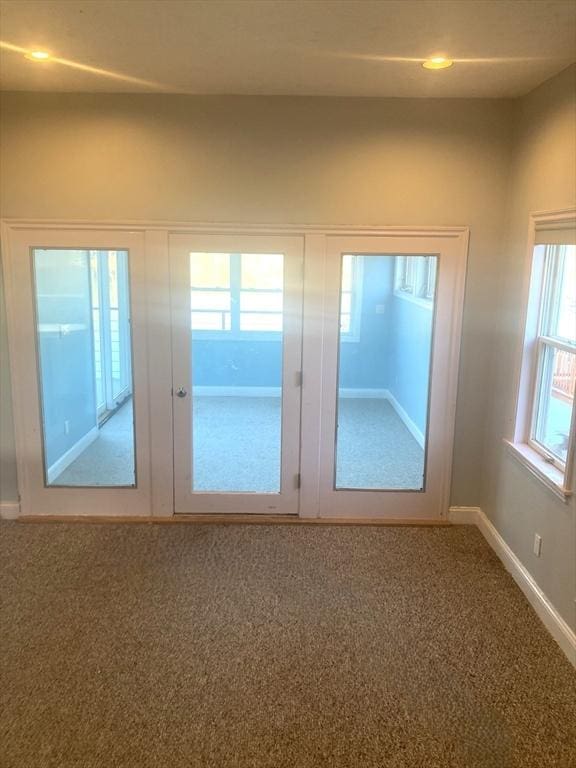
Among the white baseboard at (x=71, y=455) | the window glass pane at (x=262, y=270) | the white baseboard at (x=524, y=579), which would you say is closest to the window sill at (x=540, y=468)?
the white baseboard at (x=524, y=579)

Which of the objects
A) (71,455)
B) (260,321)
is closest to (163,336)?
(260,321)

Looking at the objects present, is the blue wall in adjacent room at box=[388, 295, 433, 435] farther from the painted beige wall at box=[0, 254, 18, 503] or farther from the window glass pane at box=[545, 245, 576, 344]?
the painted beige wall at box=[0, 254, 18, 503]

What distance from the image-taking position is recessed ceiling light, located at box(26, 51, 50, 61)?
9.34 feet

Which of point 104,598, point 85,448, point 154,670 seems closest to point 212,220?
point 85,448

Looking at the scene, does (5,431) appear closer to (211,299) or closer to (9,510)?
(9,510)

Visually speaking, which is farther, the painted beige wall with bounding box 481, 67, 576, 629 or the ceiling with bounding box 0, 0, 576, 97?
the painted beige wall with bounding box 481, 67, 576, 629

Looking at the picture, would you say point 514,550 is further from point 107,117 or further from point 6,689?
point 107,117

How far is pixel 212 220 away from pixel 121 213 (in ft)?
1.84

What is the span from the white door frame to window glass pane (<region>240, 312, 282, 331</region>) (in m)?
0.18

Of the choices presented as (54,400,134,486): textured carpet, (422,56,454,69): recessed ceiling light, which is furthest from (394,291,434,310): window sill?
(54,400,134,486): textured carpet

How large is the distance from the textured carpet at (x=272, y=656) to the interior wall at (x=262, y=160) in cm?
198

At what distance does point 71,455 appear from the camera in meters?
4.22

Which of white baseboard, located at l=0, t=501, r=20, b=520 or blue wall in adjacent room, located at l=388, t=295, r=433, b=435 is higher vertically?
blue wall in adjacent room, located at l=388, t=295, r=433, b=435

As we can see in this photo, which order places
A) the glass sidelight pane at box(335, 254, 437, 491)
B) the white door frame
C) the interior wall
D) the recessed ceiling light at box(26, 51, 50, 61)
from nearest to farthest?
1. the recessed ceiling light at box(26, 51, 50, 61)
2. the interior wall
3. the white door frame
4. the glass sidelight pane at box(335, 254, 437, 491)
